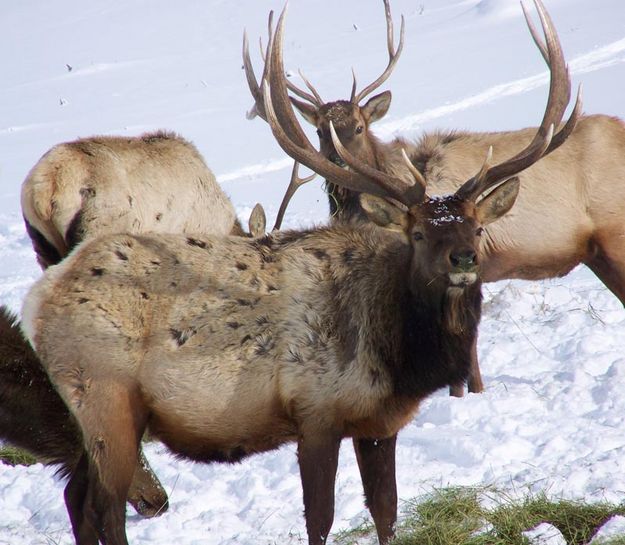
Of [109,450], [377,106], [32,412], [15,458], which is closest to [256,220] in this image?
[377,106]

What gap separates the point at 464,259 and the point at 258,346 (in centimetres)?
111

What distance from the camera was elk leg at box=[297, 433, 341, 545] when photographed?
4738mm

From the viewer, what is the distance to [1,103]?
23.2m

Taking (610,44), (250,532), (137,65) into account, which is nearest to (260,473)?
(250,532)

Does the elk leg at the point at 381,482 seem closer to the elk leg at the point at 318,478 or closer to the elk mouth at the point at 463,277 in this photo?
the elk leg at the point at 318,478

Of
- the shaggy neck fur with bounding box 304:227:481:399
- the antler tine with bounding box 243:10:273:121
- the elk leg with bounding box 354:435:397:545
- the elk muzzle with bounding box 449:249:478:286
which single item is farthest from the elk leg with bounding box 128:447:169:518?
the antler tine with bounding box 243:10:273:121

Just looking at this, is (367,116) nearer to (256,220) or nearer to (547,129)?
(256,220)

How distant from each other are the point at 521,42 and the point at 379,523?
66.3 feet

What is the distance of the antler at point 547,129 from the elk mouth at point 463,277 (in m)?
0.59

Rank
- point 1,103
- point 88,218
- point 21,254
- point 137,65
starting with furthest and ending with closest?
point 137,65
point 1,103
point 21,254
point 88,218

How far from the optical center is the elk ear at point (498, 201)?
17.0 ft

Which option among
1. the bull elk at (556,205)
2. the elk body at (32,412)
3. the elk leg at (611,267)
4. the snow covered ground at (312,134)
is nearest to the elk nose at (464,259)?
the snow covered ground at (312,134)

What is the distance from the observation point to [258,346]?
4875mm

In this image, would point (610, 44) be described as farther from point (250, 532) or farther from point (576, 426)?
A: point (250, 532)
